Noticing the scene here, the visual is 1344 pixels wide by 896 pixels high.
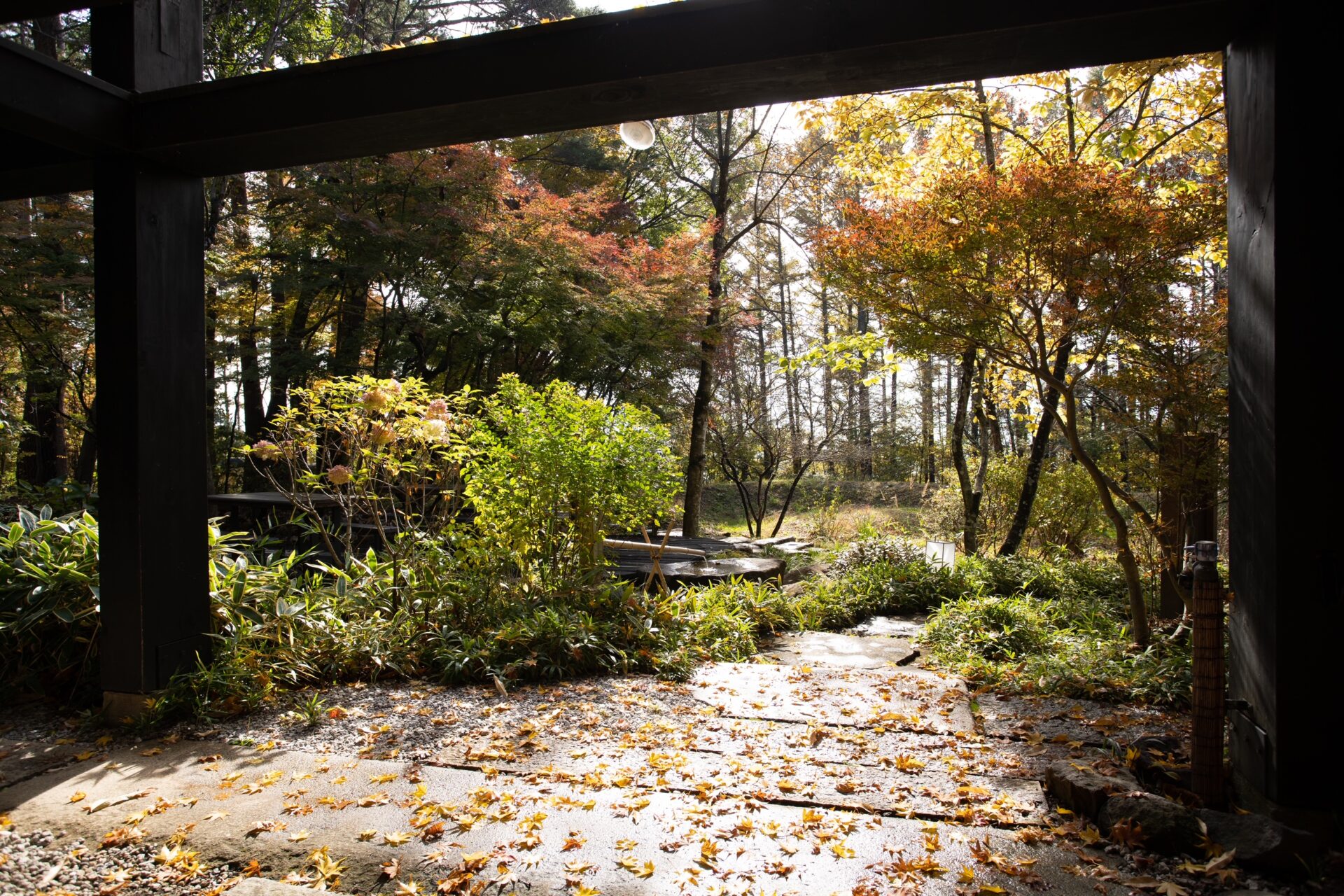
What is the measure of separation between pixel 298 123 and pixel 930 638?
13.4 feet

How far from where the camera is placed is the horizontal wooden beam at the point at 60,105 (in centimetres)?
248

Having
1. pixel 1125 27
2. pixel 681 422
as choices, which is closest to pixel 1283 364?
pixel 1125 27

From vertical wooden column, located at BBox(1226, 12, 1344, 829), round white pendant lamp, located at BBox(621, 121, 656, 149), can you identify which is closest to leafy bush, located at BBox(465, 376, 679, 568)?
round white pendant lamp, located at BBox(621, 121, 656, 149)

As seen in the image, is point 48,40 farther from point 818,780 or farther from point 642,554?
point 818,780

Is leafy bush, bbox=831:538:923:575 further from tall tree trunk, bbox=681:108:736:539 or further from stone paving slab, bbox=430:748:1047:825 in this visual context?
stone paving slab, bbox=430:748:1047:825

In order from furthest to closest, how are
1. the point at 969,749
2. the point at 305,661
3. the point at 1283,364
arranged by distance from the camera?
the point at 305,661 < the point at 969,749 < the point at 1283,364

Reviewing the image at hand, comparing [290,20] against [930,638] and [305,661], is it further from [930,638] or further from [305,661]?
[930,638]

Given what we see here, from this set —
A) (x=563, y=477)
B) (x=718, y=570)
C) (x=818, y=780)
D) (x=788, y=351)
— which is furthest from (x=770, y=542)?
(x=788, y=351)

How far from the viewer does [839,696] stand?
3.59 meters

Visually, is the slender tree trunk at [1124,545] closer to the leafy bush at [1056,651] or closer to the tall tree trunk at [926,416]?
the leafy bush at [1056,651]

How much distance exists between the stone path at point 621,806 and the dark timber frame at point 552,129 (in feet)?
2.04

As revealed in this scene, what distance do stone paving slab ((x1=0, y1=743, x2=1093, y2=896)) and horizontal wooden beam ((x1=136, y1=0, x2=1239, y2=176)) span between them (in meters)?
2.06

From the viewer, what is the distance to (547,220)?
8641 millimetres

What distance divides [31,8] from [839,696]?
3.56 meters
